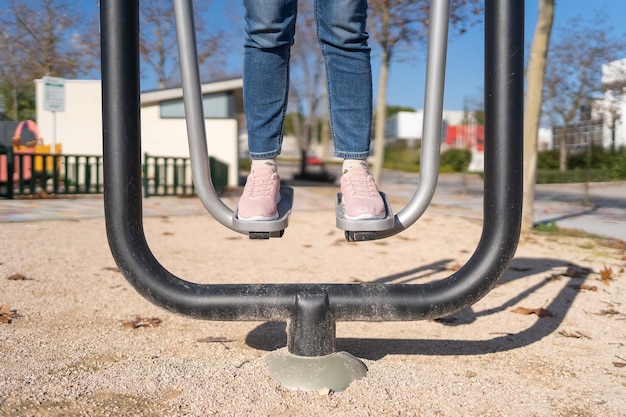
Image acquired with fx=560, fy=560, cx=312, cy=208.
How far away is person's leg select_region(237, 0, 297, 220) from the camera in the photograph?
126 centimetres

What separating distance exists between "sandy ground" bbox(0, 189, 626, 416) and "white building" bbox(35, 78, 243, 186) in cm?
973

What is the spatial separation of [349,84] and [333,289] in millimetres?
474

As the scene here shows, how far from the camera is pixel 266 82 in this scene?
51.1 inches

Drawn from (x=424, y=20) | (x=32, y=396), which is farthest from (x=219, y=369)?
(x=424, y=20)

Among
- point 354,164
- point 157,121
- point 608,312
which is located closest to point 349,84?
point 354,164

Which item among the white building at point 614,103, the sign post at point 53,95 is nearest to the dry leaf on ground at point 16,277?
the sign post at point 53,95

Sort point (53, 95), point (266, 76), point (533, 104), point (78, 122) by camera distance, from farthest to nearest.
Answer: point (78, 122)
point (53, 95)
point (533, 104)
point (266, 76)

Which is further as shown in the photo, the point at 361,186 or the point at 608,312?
the point at 608,312

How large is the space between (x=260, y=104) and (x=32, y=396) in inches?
30.7

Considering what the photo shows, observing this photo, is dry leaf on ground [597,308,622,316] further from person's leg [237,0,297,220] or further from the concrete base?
person's leg [237,0,297,220]

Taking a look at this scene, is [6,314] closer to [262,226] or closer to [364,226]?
[262,226]

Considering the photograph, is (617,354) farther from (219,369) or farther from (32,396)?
(32,396)

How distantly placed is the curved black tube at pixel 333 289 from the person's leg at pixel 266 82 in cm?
23

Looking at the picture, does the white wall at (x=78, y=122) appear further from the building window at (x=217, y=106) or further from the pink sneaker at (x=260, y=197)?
the pink sneaker at (x=260, y=197)
